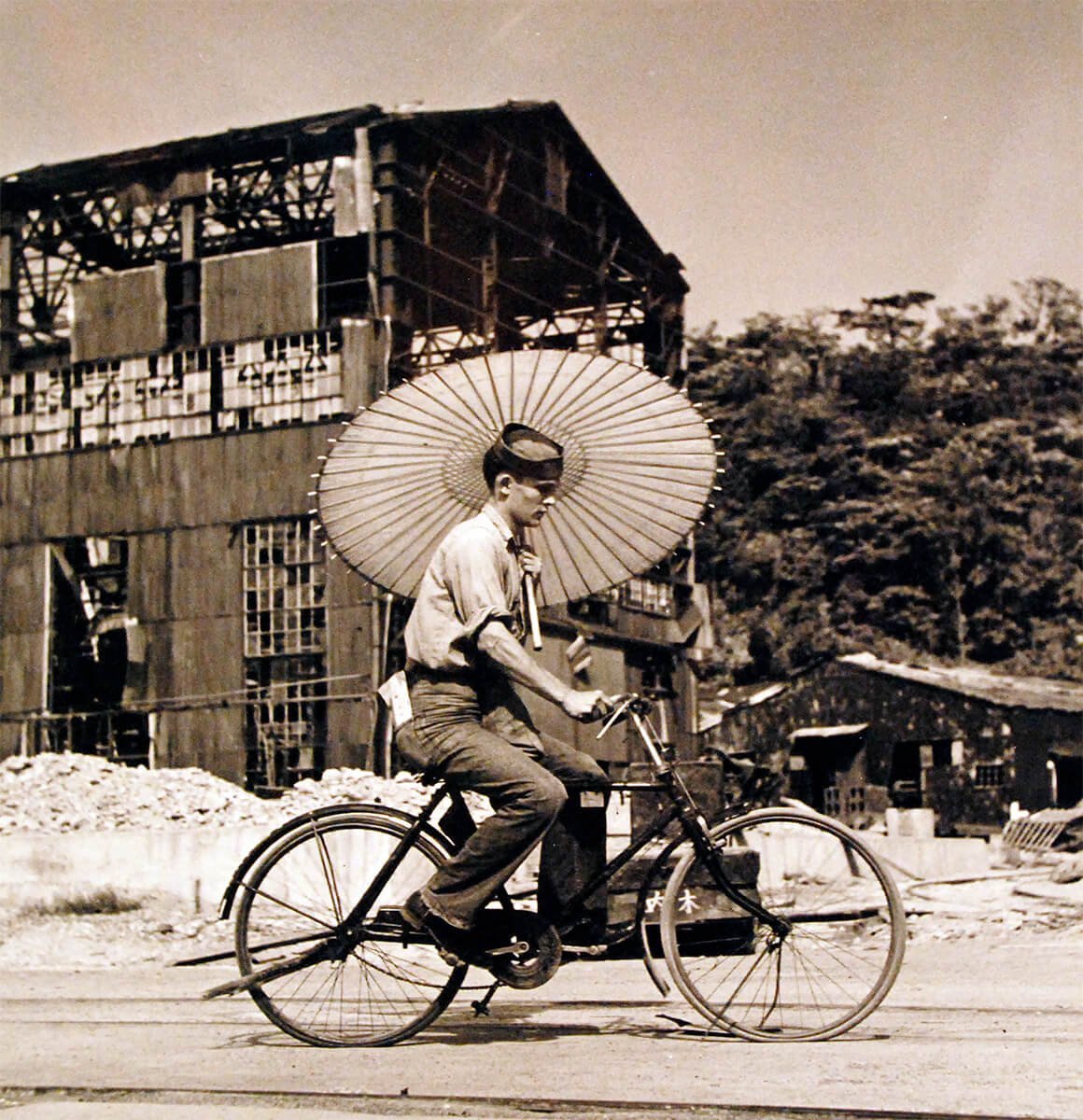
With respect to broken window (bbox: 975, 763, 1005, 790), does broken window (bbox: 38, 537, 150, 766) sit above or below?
above

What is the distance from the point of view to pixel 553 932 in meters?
5.02

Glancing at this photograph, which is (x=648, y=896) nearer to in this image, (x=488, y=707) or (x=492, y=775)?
(x=492, y=775)

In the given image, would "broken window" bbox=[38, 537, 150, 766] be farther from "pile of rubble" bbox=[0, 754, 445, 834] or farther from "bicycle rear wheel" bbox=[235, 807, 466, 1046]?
"bicycle rear wheel" bbox=[235, 807, 466, 1046]

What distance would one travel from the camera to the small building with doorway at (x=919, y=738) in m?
33.2

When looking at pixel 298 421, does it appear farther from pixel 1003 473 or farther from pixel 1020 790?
pixel 1003 473

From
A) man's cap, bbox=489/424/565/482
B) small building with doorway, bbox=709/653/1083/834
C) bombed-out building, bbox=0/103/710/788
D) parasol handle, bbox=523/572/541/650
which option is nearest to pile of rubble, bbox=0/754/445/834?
bombed-out building, bbox=0/103/710/788

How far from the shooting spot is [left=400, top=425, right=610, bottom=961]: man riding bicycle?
4910mm

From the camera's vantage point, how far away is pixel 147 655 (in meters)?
23.9

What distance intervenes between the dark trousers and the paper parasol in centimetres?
153

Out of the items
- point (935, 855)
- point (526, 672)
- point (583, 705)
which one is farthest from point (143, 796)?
point (583, 705)

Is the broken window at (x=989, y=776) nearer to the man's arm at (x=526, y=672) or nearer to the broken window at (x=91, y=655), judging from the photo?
the broken window at (x=91, y=655)

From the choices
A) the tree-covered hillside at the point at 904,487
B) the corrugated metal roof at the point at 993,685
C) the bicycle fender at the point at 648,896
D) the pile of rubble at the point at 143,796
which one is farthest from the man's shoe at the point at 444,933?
the tree-covered hillside at the point at 904,487

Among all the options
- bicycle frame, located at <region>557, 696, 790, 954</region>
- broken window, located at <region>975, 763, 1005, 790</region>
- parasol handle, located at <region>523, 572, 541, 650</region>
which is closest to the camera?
bicycle frame, located at <region>557, 696, 790, 954</region>

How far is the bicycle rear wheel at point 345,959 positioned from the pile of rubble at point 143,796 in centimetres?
978
